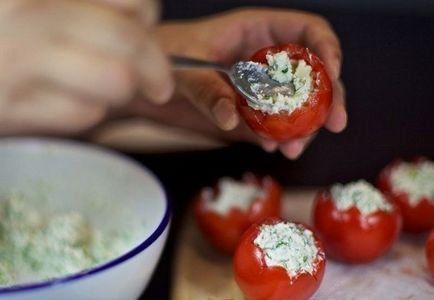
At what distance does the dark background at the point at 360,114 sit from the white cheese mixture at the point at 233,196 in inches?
3.1

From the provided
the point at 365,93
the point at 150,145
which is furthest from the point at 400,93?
the point at 150,145

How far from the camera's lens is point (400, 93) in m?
1.17

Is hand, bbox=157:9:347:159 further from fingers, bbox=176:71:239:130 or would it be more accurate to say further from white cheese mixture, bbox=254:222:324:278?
white cheese mixture, bbox=254:222:324:278

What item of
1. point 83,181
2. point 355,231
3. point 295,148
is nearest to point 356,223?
point 355,231

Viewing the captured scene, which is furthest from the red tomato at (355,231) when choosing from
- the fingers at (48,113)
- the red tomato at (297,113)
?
the fingers at (48,113)

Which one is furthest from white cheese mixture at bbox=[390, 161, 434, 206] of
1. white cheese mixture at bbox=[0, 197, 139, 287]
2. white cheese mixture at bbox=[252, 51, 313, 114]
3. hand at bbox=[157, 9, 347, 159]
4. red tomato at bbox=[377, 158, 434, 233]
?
white cheese mixture at bbox=[0, 197, 139, 287]

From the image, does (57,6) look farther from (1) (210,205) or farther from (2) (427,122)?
(2) (427,122)

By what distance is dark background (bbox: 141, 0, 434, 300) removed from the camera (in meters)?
1.04

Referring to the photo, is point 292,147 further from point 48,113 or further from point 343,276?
point 48,113

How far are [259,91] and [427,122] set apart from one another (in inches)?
16.2

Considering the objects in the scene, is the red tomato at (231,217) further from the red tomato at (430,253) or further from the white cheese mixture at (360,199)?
the red tomato at (430,253)

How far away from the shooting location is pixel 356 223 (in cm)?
88

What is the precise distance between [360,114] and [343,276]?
1.10 feet

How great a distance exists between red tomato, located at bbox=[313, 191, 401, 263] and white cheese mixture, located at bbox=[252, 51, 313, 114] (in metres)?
0.16
